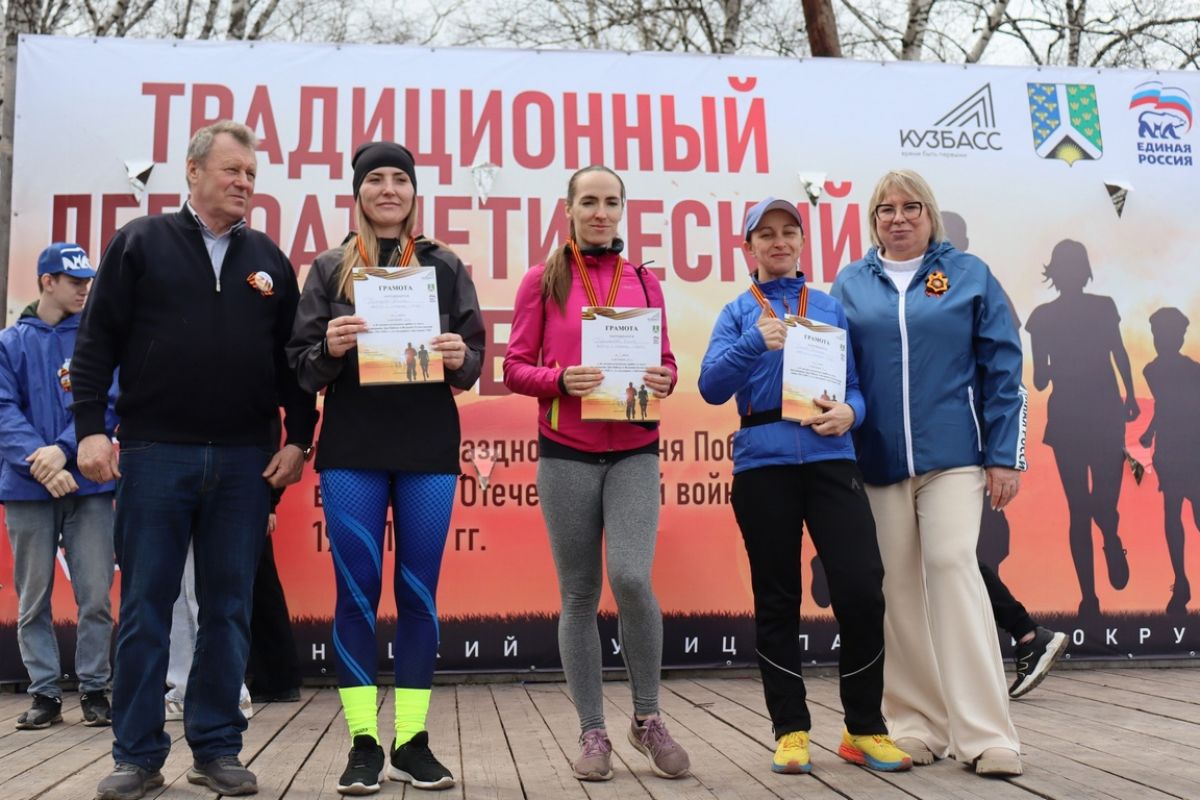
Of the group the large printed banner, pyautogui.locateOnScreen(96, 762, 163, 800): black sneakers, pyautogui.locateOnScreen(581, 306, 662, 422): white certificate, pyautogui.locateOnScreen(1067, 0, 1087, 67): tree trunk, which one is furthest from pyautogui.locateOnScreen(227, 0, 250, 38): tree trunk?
pyautogui.locateOnScreen(1067, 0, 1087, 67): tree trunk

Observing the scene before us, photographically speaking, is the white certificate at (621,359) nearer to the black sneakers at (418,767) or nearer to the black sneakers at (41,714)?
the black sneakers at (418,767)

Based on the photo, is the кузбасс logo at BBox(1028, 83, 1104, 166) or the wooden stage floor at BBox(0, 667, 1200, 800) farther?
the кузбасс logo at BBox(1028, 83, 1104, 166)

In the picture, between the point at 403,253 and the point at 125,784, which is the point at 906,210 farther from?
the point at 125,784

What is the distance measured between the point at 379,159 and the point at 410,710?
1.55 metres

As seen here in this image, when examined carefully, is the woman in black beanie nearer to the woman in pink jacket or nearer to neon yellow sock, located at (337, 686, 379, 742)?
neon yellow sock, located at (337, 686, 379, 742)

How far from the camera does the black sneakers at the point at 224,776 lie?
9.73ft

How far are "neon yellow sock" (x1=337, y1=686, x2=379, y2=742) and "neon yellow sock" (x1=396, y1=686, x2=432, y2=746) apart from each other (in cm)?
7

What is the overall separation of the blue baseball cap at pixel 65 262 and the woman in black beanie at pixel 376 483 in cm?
185

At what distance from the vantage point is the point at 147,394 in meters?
2.99

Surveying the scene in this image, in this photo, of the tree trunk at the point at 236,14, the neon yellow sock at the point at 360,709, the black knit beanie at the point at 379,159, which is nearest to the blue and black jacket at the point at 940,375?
the black knit beanie at the point at 379,159

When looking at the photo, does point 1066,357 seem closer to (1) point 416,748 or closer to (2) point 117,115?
(1) point 416,748

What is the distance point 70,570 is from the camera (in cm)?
436

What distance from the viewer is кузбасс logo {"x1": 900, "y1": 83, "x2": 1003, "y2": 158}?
5.55 m

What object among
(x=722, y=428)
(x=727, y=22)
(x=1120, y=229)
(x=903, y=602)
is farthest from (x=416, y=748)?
(x=727, y=22)
